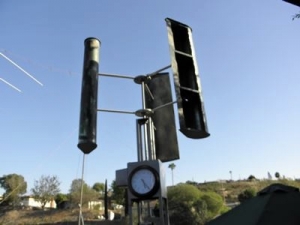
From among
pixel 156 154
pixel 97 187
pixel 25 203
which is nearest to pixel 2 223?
pixel 25 203

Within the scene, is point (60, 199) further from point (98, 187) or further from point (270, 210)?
point (270, 210)

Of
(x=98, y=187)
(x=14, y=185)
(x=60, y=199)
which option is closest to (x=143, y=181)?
(x=60, y=199)

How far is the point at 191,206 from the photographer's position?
27516 mm

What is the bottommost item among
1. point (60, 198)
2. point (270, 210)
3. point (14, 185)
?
point (270, 210)

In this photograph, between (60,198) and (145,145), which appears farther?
(60,198)

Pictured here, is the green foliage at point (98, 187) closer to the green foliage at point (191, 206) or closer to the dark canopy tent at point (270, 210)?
the green foliage at point (191, 206)

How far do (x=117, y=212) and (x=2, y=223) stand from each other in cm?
1296

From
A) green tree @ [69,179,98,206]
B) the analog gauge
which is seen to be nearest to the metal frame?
the analog gauge

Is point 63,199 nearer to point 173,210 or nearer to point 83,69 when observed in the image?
point 173,210

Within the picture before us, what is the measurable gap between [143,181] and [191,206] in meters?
25.3

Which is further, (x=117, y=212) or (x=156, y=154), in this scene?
(x=117, y=212)

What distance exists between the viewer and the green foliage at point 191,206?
2667 centimetres

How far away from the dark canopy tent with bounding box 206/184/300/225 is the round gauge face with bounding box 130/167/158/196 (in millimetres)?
1943

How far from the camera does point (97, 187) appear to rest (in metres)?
52.6
